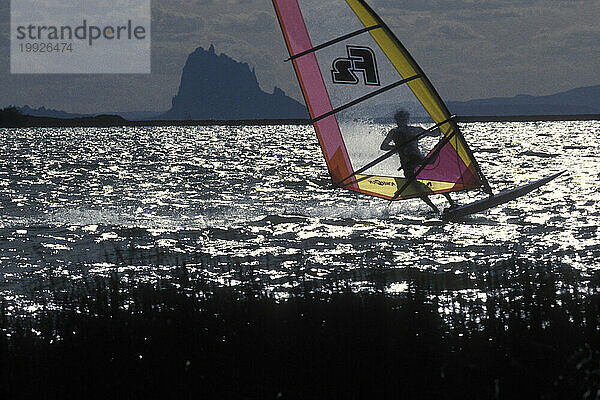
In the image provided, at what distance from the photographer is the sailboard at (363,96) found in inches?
456

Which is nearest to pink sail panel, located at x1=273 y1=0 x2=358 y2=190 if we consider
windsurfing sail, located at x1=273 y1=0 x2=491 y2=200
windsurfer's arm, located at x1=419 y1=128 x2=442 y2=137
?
windsurfing sail, located at x1=273 y1=0 x2=491 y2=200

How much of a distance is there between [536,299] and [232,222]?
13966 millimetres

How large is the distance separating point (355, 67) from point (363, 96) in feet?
1.71

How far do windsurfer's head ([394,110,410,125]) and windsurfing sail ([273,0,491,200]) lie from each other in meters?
0.09

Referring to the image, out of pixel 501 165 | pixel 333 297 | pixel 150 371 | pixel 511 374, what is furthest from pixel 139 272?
pixel 501 165

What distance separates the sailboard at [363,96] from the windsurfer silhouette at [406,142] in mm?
84

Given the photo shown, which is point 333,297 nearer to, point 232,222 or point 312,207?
point 232,222

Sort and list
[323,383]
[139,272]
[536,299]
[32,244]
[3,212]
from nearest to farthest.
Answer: [323,383]
[536,299]
[139,272]
[32,244]
[3,212]

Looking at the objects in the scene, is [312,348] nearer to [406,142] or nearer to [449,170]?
[406,142]

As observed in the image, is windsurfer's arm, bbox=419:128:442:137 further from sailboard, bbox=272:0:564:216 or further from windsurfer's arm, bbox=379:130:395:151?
windsurfer's arm, bbox=379:130:395:151

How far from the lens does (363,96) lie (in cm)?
1205

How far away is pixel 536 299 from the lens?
24.1 feet

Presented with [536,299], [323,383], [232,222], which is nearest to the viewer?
[323,383]

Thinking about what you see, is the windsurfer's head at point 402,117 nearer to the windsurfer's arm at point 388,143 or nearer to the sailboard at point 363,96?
the sailboard at point 363,96
